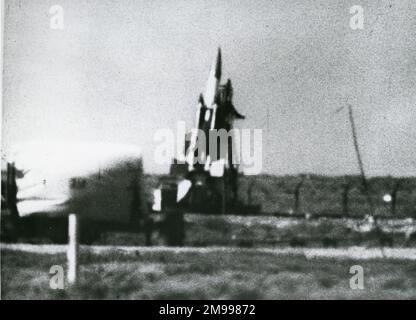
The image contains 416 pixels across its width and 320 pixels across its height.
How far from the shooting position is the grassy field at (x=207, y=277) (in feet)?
15.0

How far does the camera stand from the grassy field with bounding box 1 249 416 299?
457cm

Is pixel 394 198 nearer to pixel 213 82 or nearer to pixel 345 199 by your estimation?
pixel 345 199

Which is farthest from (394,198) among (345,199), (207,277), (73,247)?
(73,247)

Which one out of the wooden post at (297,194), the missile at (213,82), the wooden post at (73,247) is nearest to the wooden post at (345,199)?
the wooden post at (297,194)

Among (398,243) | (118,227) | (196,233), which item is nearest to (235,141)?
(196,233)

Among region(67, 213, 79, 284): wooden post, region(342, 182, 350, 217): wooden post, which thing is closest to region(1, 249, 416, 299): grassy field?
region(67, 213, 79, 284): wooden post

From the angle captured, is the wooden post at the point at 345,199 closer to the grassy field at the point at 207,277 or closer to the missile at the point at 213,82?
the grassy field at the point at 207,277

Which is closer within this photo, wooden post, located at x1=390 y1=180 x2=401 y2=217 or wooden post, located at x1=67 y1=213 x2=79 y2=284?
wooden post, located at x1=67 y1=213 x2=79 y2=284

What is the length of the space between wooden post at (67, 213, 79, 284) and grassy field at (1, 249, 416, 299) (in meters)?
0.06

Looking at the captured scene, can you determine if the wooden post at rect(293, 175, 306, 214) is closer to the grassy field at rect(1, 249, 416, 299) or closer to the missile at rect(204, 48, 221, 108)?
the grassy field at rect(1, 249, 416, 299)

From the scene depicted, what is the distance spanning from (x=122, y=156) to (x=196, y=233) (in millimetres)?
905
